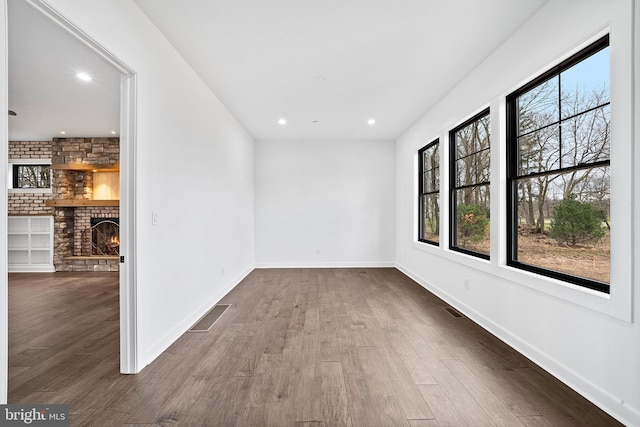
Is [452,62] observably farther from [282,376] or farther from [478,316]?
[282,376]

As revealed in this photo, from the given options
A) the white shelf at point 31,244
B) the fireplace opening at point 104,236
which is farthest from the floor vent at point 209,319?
the white shelf at point 31,244

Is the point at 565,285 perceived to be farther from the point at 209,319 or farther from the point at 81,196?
the point at 81,196

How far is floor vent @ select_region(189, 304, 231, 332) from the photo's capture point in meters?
3.21

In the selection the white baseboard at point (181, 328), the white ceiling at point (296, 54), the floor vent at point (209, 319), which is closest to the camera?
the white ceiling at point (296, 54)

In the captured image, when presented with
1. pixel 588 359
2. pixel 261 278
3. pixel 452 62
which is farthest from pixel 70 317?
pixel 452 62

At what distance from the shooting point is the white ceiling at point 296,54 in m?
2.39

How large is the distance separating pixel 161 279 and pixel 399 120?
4.33m

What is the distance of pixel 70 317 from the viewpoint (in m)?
3.58

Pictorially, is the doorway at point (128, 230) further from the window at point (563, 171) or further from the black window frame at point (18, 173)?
the black window frame at point (18, 173)

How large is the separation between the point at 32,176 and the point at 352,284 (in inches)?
281

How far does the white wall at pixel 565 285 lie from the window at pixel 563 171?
0.11 m

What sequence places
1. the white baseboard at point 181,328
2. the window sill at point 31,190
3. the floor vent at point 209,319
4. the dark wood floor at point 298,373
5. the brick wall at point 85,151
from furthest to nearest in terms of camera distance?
the window sill at point 31,190 < the brick wall at point 85,151 < the floor vent at point 209,319 < the white baseboard at point 181,328 < the dark wood floor at point 298,373

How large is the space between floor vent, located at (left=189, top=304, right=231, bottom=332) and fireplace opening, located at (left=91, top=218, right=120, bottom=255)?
4.18 meters

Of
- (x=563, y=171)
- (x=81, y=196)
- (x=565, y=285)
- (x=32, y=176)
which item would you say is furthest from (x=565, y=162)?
(x=32, y=176)
